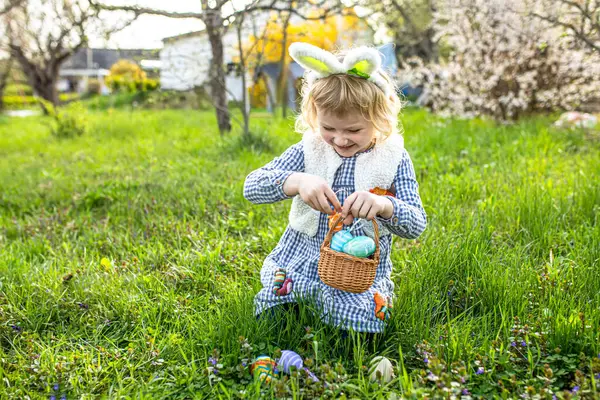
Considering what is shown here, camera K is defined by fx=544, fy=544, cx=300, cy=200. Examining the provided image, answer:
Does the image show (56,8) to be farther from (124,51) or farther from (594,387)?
(594,387)

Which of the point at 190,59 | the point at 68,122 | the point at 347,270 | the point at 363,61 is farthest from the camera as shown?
the point at 68,122

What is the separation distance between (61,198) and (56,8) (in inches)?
370

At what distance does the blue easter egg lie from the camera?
83.5 inches

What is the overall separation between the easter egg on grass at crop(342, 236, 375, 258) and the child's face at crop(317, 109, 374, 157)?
17.1 inches

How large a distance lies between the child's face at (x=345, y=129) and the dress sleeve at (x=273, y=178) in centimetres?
23

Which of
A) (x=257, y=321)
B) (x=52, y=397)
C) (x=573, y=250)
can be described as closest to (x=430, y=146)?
(x=573, y=250)

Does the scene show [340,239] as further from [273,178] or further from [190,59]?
[190,59]

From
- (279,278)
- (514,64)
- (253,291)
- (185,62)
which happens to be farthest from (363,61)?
(514,64)

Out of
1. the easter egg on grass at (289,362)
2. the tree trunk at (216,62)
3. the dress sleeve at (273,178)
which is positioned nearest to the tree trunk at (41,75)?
the tree trunk at (216,62)

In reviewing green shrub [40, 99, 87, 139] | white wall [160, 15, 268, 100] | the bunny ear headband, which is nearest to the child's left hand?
the bunny ear headband

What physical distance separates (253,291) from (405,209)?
0.81m

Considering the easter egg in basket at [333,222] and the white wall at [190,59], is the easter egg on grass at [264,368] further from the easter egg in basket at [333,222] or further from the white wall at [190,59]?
the white wall at [190,59]

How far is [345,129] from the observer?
228cm

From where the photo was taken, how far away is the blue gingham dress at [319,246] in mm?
2238
